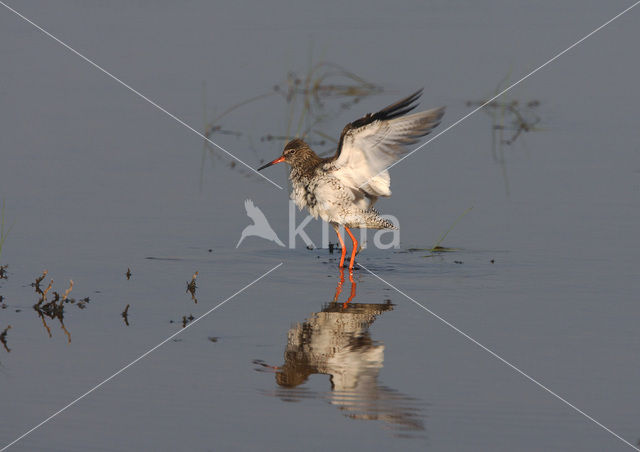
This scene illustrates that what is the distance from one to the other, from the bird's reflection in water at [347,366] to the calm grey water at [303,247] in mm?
21

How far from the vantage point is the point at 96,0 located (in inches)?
716

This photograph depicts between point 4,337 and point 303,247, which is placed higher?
point 303,247

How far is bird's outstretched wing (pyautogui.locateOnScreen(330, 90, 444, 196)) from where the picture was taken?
902cm

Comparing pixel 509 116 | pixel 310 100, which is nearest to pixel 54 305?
pixel 310 100

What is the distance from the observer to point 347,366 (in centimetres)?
656

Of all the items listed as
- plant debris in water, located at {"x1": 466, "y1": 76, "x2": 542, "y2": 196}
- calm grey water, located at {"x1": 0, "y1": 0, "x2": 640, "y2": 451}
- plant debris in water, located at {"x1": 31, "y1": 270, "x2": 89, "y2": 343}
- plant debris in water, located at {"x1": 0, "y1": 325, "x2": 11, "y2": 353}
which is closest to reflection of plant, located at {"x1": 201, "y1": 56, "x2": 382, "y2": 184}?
calm grey water, located at {"x1": 0, "y1": 0, "x2": 640, "y2": 451}

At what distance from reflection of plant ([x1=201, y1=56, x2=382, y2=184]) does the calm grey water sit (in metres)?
0.14

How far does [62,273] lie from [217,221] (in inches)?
85.9

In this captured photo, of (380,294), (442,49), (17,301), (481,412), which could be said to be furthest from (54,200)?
(442,49)

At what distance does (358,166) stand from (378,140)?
46cm

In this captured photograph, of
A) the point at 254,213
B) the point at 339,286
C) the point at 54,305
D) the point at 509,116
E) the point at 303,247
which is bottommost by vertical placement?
the point at 54,305

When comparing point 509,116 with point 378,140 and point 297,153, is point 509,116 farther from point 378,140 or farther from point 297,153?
point 378,140

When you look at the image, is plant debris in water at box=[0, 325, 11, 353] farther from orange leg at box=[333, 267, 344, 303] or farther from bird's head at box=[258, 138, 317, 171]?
bird's head at box=[258, 138, 317, 171]

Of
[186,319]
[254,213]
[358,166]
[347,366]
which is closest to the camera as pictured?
[347,366]
